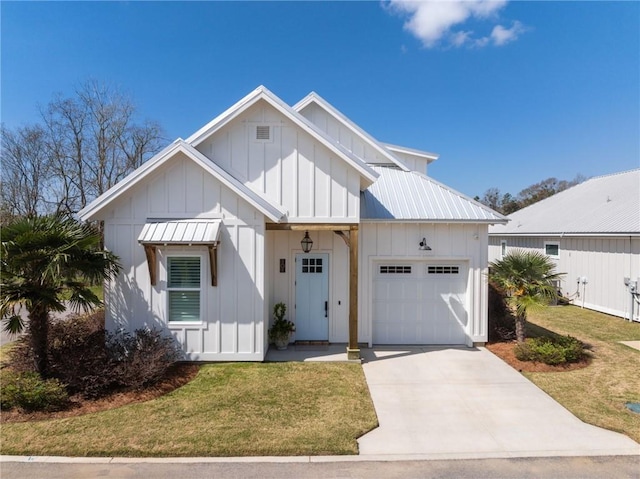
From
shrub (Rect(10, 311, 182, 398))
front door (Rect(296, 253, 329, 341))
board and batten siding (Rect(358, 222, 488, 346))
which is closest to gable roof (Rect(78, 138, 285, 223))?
front door (Rect(296, 253, 329, 341))

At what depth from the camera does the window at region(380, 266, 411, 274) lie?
397 inches

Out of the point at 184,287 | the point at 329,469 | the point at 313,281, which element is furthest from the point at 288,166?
the point at 329,469

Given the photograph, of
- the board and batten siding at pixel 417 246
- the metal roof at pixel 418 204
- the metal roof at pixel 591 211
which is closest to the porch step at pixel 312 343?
the board and batten siding at pixel 417 246

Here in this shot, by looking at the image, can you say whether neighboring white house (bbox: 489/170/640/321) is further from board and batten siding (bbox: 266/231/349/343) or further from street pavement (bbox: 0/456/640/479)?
street pavement (bbox: 0/456/640/479)

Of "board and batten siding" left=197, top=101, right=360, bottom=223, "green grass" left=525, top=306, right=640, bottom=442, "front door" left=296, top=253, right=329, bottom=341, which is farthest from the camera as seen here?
"front door" left=296, top=253, right=329, bottom=341

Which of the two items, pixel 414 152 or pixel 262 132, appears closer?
pixel 262 132

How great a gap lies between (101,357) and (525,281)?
10.4m

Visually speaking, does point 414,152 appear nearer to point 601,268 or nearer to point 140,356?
point 601,268

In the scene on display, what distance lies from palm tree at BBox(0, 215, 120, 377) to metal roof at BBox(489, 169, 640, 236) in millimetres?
18037

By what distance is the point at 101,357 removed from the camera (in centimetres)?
718

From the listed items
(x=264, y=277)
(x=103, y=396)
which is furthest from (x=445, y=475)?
(x=103, y=396)

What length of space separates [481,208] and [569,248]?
10.0 m

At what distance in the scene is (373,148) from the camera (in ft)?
41.1

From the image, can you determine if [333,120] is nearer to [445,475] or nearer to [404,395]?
[404,395]
